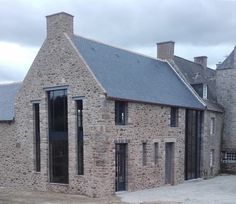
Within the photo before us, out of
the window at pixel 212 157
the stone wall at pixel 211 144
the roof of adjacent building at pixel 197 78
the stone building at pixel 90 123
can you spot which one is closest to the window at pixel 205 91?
the roof of adjacent building at pixel 197 78

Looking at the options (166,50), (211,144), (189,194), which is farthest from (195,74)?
(189,194)

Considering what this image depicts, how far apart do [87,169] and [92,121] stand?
97.5 inches

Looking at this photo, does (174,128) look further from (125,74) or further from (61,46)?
(61,46)

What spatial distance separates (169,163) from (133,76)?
19.8ft

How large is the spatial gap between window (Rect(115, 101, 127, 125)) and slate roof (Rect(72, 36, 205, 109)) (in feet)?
1.56

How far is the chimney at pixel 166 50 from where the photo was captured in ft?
106

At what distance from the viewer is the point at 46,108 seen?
2345 cm

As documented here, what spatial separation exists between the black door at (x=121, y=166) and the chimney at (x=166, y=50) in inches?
479

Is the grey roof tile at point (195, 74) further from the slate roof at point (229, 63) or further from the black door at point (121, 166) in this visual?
the black door at point (121, 166)

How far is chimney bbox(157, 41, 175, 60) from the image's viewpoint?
3241 cm

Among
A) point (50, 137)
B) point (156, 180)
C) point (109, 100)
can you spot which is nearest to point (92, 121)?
point (109, 100)

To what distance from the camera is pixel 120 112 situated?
22078mm

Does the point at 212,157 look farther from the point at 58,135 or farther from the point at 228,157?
the point at 58,135

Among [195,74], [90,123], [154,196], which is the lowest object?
[154,196]
